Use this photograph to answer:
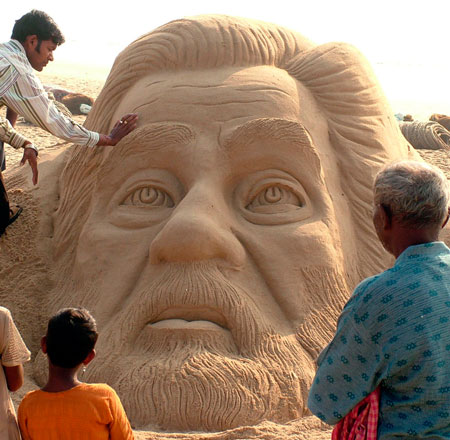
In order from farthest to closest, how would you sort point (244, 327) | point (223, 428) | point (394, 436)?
point (244, 327) → point (223, 428) → point (394, 436)

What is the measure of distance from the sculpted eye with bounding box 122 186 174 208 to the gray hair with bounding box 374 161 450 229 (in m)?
2.28

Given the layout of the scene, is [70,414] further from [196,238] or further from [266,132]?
[266,132]

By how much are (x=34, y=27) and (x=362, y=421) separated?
2.89 m

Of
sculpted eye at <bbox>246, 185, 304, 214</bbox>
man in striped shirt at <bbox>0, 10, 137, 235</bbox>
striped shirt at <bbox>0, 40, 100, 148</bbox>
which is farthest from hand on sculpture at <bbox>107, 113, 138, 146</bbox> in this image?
sculpted eye at <bbox>246, 185, 304, 214</bbox>

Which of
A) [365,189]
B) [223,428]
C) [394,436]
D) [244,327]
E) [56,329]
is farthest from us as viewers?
[365,189]

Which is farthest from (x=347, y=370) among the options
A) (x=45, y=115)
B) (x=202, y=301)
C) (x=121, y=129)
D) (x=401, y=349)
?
(x=45, y=115)

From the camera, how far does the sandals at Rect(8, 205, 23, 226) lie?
17.6ft

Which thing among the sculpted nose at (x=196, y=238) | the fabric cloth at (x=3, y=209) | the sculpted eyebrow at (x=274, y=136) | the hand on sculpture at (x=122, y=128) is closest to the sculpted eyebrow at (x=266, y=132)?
the sculpted eyebrow at (x=274, y=136)

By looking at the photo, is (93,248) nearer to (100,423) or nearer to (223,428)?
(223,428)

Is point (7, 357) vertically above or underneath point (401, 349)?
underneath

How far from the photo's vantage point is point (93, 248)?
15.7 ft

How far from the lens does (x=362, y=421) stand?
257 centimetres

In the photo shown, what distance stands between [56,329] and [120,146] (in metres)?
2.09

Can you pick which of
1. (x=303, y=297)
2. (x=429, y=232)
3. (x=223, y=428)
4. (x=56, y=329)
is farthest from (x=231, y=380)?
(x=429, y=232)
